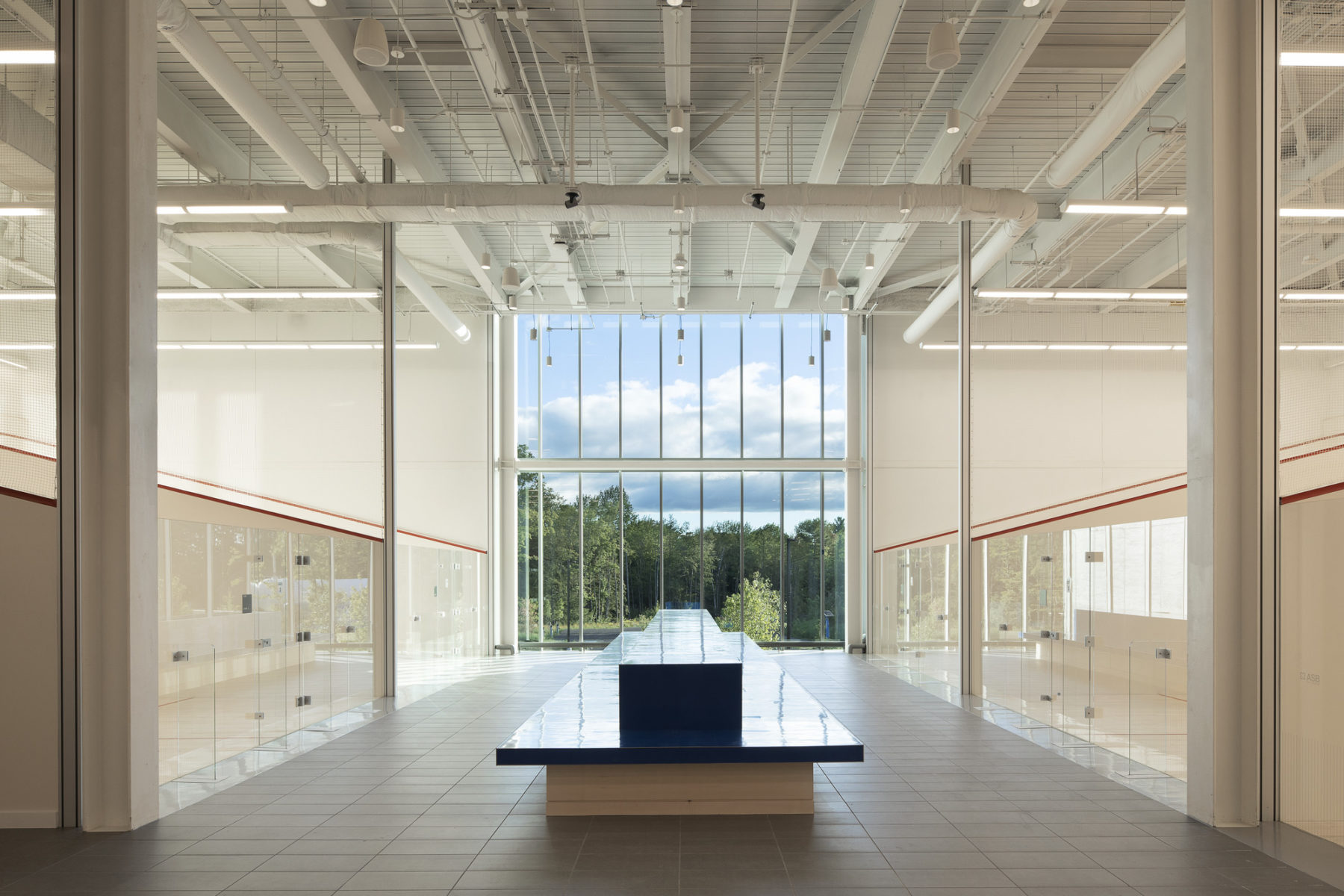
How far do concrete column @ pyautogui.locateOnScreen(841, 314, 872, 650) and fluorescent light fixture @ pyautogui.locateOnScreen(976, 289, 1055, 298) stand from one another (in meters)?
4.73

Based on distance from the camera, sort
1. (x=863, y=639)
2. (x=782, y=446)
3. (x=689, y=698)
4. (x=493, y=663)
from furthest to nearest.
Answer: (x=782, y=446), (x=863, y=639), (x=493, y=663), (x=689, y=698)

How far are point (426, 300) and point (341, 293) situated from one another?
2506 mm

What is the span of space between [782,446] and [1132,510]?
391 inches

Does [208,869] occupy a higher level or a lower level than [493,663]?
higher

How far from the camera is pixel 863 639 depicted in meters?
17.7

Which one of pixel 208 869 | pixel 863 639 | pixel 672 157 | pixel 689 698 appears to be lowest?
pixel 863 639

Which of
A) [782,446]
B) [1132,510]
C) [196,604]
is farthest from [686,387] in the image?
[196,604]

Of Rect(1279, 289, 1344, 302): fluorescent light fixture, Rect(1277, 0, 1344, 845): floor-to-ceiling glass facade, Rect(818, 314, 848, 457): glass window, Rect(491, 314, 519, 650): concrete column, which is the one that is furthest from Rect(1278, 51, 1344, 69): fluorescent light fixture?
Rect(491, 314, 519, 650): concrete column

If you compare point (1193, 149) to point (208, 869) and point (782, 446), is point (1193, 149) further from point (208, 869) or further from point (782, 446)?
point (782, 446)

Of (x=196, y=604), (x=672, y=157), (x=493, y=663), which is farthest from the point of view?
(x=493, y=663)

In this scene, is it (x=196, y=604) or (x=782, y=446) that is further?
(x=782, y=446)

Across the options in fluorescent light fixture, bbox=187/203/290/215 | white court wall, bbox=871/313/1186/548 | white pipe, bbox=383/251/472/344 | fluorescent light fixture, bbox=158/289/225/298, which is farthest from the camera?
white court wall, bbox=871/313/1186/548

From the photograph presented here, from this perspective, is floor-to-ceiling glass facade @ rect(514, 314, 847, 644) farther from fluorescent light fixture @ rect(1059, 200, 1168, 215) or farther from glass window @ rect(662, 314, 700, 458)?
fluorescent light fixture @ rect(1059, 200, 1168, 215)

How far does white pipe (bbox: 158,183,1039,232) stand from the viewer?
9.80 metres
